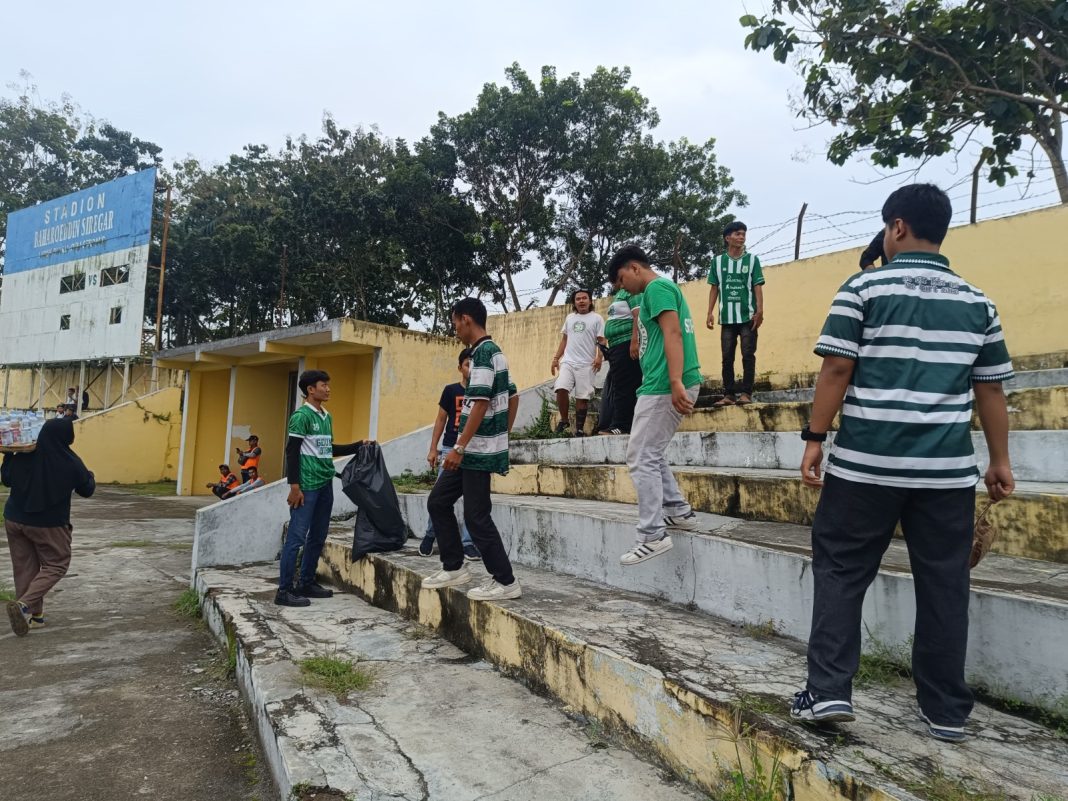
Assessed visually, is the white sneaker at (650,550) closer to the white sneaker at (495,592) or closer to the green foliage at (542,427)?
the white sneaker at (495,592)

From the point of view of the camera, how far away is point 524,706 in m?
2.75

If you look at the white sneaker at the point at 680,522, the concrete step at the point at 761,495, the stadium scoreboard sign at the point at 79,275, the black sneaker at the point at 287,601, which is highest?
the stadium scoreboard sign at the point at 79,275

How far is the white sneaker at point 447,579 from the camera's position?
3.69 m

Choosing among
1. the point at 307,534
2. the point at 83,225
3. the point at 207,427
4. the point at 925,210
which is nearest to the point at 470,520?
the point at 307,534

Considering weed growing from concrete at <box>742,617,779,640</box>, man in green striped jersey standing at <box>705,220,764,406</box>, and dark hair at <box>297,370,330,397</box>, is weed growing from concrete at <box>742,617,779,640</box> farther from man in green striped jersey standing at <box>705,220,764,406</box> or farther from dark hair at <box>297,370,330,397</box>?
dark hair at <box>297,370,330,397</box>

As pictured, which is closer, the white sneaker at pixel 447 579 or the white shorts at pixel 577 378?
the white sneaker at pixel 447 579

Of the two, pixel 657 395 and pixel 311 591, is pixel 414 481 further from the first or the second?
pixel 657 395

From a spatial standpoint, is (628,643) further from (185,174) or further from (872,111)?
(185,174)

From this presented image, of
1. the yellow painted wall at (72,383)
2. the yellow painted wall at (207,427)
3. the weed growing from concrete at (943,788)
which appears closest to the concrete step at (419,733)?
the weed growing from concrete at (943,788)

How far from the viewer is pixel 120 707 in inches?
132

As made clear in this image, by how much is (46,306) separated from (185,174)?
23.2 ft

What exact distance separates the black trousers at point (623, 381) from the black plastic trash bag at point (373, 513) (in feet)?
6.46

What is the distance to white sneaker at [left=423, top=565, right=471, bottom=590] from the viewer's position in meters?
3.69

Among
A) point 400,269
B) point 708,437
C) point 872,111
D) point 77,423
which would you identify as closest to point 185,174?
point 400,269
